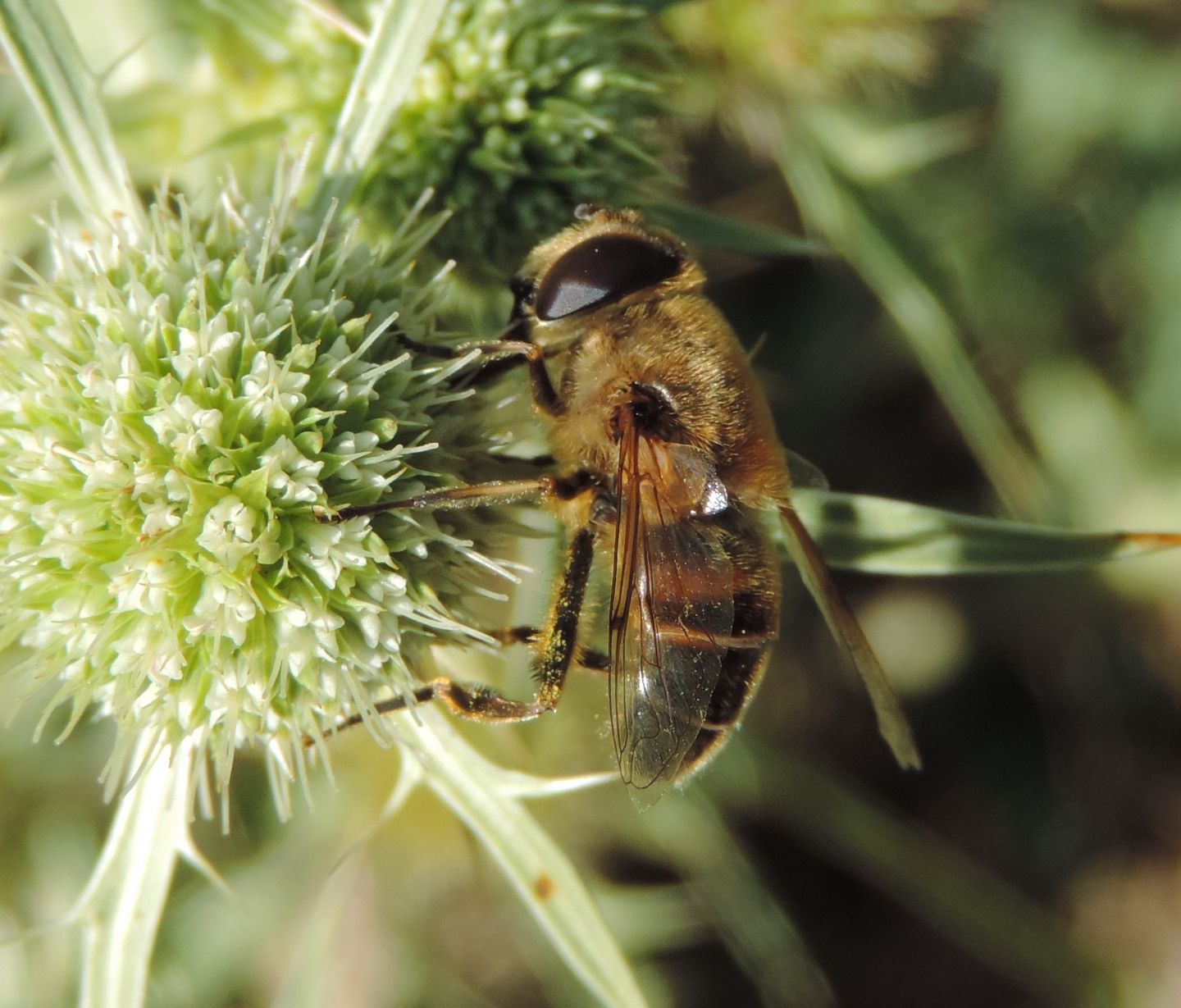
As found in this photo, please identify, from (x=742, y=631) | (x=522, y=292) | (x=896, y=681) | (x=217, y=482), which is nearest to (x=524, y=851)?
(x=742, y=631)

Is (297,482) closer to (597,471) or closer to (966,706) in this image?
(597,471)

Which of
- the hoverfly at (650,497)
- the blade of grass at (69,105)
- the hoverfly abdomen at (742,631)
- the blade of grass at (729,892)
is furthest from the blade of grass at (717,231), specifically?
the blade of grass at (729,892)

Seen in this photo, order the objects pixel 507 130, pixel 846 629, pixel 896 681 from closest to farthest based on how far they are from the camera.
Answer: pixel 846 629 < pixel 507 130 < pixel 896 681

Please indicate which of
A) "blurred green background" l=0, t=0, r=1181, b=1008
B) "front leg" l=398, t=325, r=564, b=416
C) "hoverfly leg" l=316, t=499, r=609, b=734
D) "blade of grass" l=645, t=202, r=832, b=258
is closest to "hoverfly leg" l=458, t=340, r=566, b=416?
"front leg" l=398, t=325, r=564, b=416

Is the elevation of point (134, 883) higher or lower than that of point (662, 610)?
lower

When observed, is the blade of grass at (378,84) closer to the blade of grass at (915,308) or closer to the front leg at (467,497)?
the front leg at (467,497)

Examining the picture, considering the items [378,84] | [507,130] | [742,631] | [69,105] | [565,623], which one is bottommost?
[742,631]

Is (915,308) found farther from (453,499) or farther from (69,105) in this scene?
(69,105)

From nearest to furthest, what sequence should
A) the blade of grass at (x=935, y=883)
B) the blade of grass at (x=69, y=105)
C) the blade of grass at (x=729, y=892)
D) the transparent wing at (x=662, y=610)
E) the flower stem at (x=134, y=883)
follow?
1. the transparent wing at (x=662, y=610)
2. the blade of grass at (x=69, y=105)
3. the flower stem at (x=134, y=883)
4. the blade of grass at (x=729, y=892)
5. the blade of grass at (x=935, y=883)
